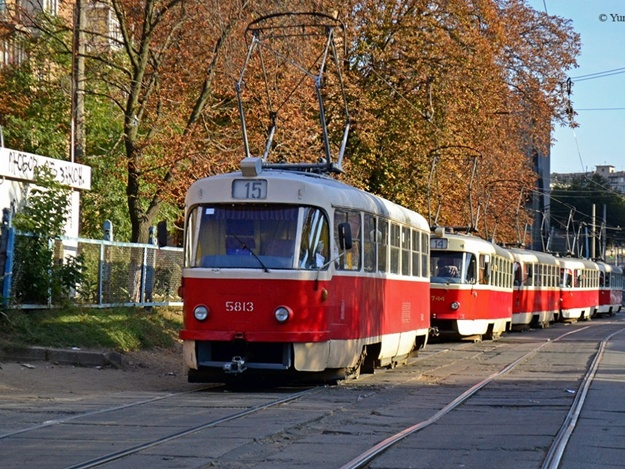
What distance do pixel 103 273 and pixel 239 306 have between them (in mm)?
7934

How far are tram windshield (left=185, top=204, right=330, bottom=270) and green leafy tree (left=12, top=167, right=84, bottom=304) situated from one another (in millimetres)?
4882

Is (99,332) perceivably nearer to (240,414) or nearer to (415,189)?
(240,414)

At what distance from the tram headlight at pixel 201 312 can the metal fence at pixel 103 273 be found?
14.4 feet

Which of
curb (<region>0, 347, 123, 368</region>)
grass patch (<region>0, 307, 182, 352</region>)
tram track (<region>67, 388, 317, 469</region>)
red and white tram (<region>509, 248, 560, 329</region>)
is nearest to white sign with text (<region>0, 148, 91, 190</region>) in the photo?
grass patch (<region>0, 307, 182, 352</region>)

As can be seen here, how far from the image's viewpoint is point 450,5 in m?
38.3

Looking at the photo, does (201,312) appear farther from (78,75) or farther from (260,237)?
(78,75)

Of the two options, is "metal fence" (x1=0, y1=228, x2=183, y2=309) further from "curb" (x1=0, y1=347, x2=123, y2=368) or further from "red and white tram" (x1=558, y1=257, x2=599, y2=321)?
"red and white tram" (x1=558, y1=257, x2=599, y2=321)

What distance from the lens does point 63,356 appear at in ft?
60.2

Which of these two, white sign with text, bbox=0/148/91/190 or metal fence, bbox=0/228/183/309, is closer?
metal fence, bbox=0/228/183/309

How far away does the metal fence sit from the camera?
1945 centimetres

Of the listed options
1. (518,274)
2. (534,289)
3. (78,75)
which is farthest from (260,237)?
(534,289)

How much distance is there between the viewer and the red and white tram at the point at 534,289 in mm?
40656

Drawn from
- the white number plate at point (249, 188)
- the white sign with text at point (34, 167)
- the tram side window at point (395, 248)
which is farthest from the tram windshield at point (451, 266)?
the white number plate at point (249, 188)

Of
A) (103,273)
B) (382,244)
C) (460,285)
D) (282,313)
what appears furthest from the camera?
(460,285)
